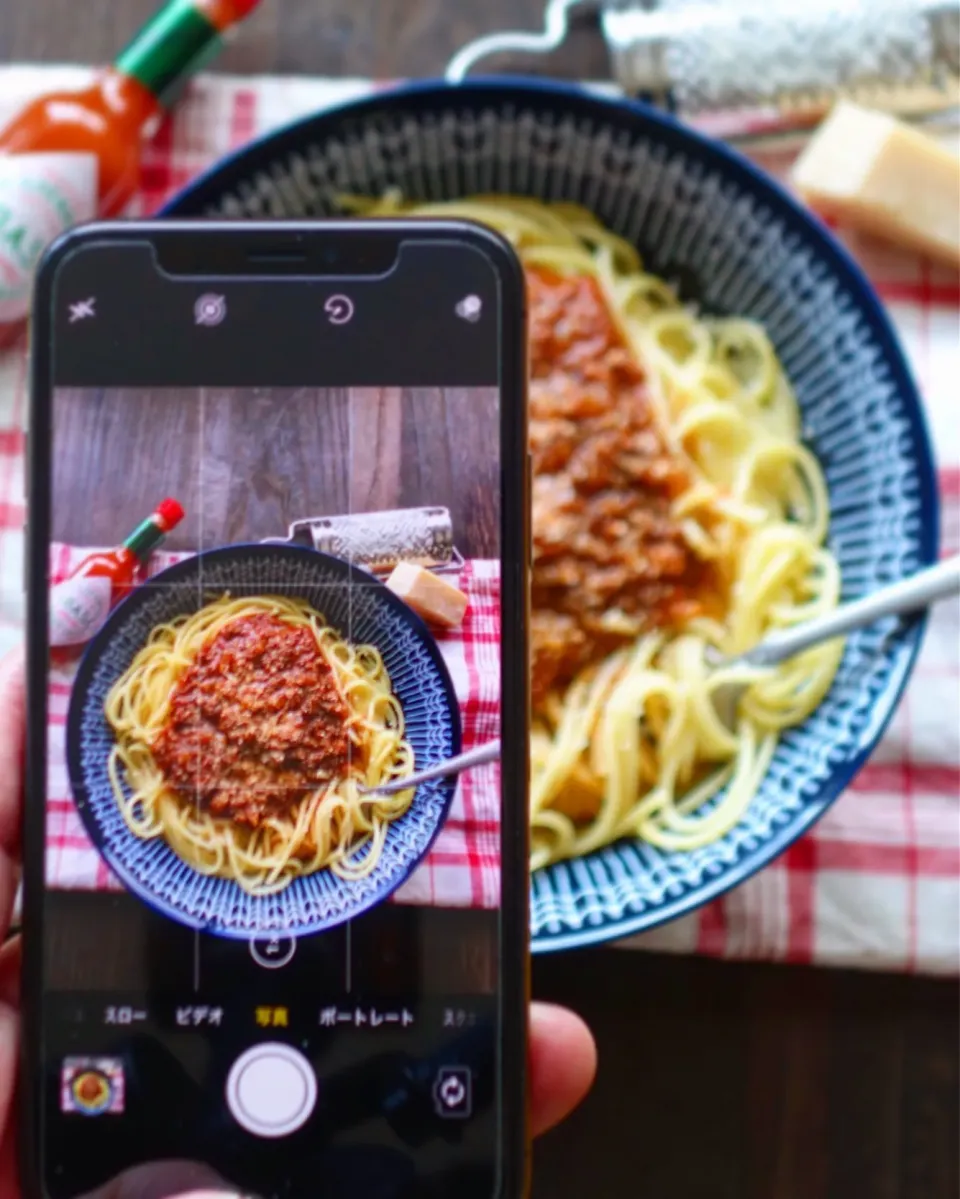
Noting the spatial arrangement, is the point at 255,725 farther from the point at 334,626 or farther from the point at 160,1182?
the point at 160,1182

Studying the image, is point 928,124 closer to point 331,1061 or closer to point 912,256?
point 912,256

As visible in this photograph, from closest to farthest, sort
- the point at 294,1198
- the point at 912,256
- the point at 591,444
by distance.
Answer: the point at 294,1198 → the point at 591,444 → the point at 912,256

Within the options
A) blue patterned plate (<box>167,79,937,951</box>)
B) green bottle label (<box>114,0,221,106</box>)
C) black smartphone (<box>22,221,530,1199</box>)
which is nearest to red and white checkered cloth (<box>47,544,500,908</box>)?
black smartphone (<box>22,221,530,1199</box>)

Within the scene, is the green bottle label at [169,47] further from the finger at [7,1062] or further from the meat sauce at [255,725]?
the finger at [7,1062]

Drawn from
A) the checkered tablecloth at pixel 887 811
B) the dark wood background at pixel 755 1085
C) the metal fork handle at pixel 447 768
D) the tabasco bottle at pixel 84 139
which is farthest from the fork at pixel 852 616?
the tabasco bottle at pixel 84 139

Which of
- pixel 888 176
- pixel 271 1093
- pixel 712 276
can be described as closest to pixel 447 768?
pixel 271 1093

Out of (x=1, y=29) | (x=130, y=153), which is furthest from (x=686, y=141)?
(x=1, y=29)
